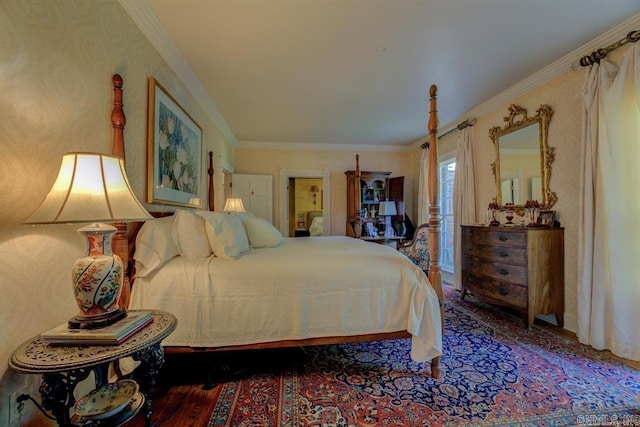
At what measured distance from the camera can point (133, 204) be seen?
3.64ft

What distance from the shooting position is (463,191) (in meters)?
3.75

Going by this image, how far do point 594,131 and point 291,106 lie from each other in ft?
9.74

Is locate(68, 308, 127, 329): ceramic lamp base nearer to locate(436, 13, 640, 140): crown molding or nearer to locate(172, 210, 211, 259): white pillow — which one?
locate(172, 210, 211, 259): white pillow

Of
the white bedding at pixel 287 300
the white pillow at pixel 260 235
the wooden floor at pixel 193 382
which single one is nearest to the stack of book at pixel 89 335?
the white bedding at pixel 287 300

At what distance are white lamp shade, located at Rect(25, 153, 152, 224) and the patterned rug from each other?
119 centimetres

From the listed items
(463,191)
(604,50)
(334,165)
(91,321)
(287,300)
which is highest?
(604,50)

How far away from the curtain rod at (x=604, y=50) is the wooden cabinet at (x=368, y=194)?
2964 mm

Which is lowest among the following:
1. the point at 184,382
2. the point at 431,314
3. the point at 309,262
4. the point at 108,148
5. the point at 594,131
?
the point at 184,382

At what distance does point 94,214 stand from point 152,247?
0.71m

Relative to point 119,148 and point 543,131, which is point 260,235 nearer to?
point 119,148

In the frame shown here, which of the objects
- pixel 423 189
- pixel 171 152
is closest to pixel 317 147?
pixel 423 189

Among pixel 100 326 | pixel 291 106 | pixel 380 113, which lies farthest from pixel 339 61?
pixel 100 326

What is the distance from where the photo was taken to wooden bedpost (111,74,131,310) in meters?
1.53

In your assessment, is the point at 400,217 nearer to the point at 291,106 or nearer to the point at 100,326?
the point at 291,106
